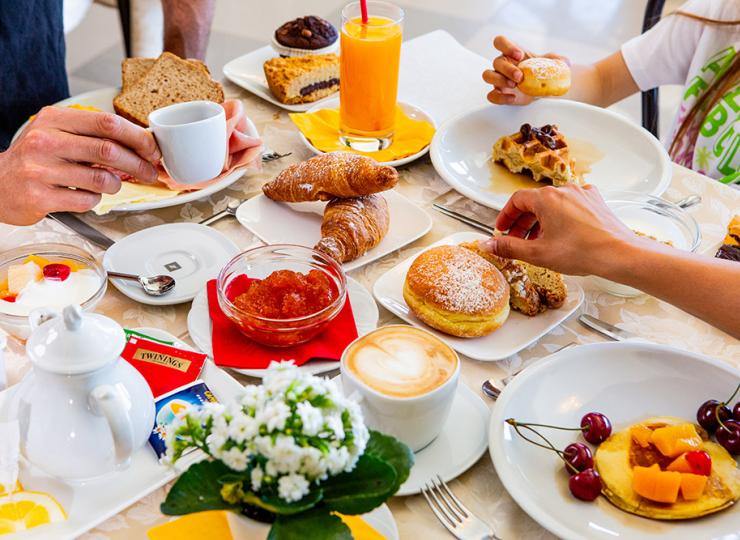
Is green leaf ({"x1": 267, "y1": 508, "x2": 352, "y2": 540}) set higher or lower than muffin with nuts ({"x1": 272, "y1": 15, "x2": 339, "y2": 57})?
higher

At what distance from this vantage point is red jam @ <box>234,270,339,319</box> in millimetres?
1117

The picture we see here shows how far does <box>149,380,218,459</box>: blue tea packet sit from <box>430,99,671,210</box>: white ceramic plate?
2.39 feet

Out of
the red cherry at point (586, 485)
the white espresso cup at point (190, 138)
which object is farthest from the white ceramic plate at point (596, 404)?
the white espresso cup at point (190, 138)

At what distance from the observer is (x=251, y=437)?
0.61 m

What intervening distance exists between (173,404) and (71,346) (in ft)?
0.77

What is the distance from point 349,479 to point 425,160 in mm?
1112

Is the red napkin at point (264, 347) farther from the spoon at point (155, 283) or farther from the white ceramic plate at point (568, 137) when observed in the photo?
the white ceramic plate at point (568, 137)

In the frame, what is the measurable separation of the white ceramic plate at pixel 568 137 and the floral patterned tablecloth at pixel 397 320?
0.05 meters

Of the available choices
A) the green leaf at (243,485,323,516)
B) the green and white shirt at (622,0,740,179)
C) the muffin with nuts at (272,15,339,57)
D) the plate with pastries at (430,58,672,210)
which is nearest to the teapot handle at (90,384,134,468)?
the green leaf at (243,485,323,516)

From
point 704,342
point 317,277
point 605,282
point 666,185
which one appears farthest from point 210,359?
point 666,185

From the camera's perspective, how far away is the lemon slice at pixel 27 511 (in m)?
0.83

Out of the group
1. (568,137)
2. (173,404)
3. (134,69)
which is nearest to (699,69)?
(568,137)

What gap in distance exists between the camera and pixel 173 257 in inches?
51.8

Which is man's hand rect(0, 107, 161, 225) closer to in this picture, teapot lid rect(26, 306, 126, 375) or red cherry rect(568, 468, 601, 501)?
teapot lid rect(26, 306, 126, 375)
